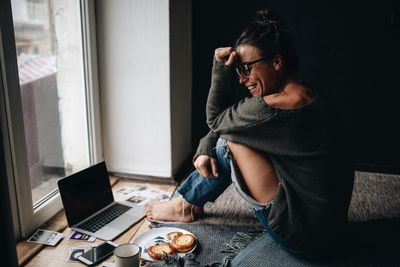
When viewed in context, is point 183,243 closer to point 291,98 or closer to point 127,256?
point 127,256

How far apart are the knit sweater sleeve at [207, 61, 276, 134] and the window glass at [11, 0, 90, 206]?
88 centimetres

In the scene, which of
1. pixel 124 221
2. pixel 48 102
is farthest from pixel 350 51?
pixel 48 102

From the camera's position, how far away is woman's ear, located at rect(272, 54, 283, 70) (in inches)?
59.3

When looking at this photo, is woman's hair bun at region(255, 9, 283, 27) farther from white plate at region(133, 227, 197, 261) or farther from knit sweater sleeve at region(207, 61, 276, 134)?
white plate at region(133, 227, 197, 261)

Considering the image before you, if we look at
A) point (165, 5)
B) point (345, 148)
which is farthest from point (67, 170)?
point (345, 148)

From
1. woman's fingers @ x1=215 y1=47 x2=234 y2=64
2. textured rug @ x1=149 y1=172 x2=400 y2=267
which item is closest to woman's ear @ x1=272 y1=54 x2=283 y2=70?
woman's fingers @ x1=215 y1=47 x2=234 y2=64

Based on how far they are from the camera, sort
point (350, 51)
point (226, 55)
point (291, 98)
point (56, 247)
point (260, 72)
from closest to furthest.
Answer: point (291, 98) < point (260, 72) < point (226, 55) < point (56, 247) < point (350, 51)

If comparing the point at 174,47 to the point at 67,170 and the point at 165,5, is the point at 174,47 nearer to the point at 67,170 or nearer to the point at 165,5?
the point at 165,5

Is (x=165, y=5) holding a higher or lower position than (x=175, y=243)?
higher

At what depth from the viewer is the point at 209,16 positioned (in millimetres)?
2758

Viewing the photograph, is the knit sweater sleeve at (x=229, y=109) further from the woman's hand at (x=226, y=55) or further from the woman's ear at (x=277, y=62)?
the woman's ear at (x=277, y=62)

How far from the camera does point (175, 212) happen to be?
2.04 meters

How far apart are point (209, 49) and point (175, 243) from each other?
1512mm

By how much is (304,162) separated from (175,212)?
820 mm
